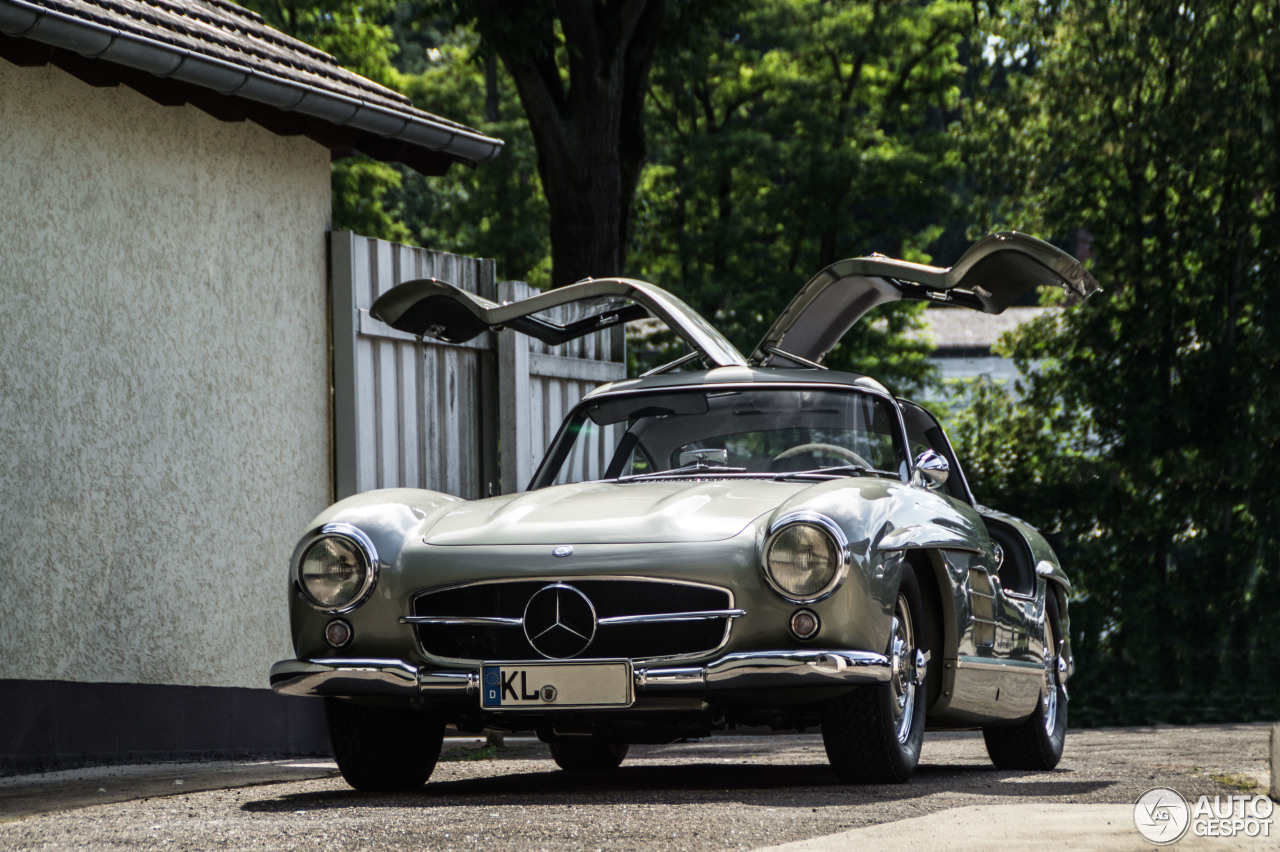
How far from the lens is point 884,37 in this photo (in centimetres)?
3312

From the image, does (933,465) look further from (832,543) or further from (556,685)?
(556,685)

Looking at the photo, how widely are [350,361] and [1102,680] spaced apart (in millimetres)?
14440

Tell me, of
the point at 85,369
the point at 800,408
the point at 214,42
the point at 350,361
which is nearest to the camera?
the point at 800,408

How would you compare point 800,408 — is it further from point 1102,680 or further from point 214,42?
point 1102,680

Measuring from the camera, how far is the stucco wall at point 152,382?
7.24 meters

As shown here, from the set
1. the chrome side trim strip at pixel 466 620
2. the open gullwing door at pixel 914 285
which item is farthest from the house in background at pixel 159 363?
the open gullwing door at pixel 914 285

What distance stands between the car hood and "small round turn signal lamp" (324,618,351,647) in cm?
40

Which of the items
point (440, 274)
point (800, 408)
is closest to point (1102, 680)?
point (440, 274)

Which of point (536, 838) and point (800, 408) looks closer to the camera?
point (536, 838)

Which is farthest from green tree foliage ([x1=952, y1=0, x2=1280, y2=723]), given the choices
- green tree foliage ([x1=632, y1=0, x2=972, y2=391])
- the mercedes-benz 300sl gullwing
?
the mercedes-benz 300sl gullwing

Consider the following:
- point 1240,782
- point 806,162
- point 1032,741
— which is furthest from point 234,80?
point 806,162

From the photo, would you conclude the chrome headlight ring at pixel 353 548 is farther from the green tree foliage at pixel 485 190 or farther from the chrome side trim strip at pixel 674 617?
the green tree foliage at pixel 485 190

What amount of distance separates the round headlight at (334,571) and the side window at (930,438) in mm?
2951

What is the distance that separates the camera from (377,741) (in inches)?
231
